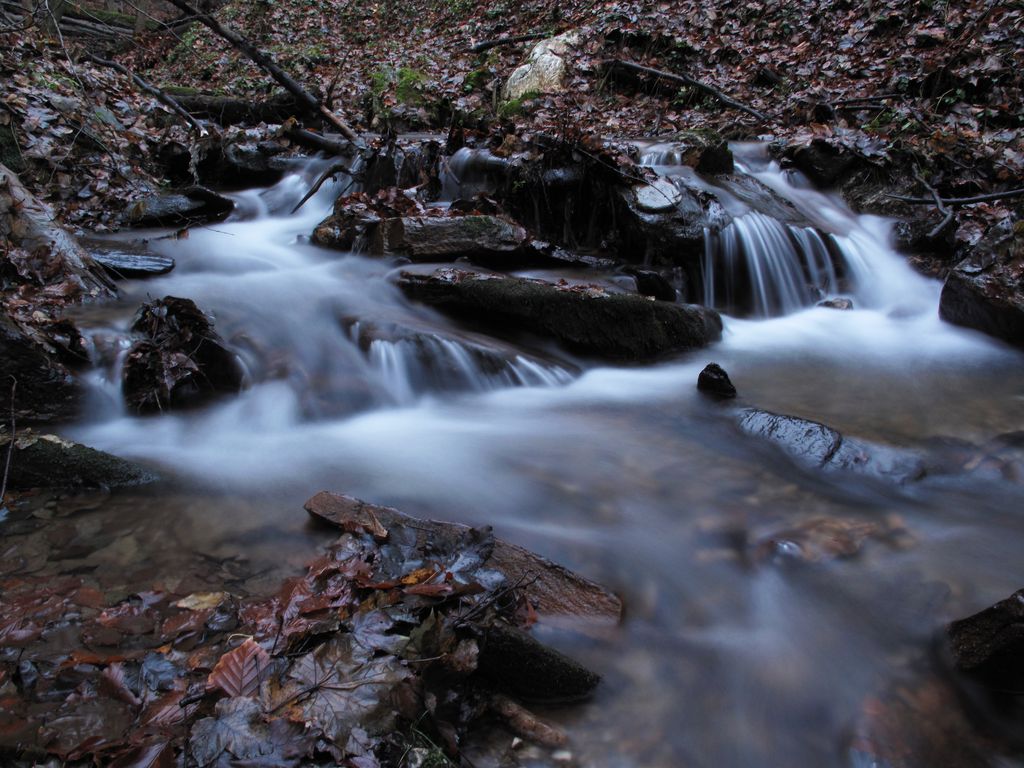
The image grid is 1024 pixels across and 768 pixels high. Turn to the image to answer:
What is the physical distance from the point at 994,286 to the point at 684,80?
22.2 feet

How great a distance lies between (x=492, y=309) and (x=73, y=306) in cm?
328

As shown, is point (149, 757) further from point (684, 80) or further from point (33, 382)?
point (684, 80)

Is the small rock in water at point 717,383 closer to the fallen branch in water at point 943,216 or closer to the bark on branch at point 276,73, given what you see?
the fallen branch in water at point 943,216

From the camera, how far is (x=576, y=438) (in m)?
4.32

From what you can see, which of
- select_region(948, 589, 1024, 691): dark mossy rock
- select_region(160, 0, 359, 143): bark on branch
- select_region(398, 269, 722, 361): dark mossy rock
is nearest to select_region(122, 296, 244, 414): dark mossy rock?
select_region(398, 269, 722, 361): dark mossy rock

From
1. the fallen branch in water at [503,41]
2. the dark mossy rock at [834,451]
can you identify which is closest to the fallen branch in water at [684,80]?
the fallen branch in water at [503,41]

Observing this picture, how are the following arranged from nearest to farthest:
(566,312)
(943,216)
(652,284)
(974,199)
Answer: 1. (566,312)
2. (974,199)
3. (652,284)
4. (943,216)

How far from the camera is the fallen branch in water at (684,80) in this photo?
32.3 feet

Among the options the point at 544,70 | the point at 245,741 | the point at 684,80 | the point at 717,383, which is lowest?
the point at 245,741

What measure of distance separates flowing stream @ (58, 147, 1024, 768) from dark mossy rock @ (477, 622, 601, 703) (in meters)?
0.08

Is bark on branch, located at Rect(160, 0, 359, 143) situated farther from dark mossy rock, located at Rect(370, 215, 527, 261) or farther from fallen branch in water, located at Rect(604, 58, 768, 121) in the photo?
fallen branch in water, located at Rect(604, 58, 768, 121)

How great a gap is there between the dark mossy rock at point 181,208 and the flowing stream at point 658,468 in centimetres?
A: 74

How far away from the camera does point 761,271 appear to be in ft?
22.7

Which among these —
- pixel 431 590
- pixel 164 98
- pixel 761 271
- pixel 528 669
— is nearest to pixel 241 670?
pixel 431 590
